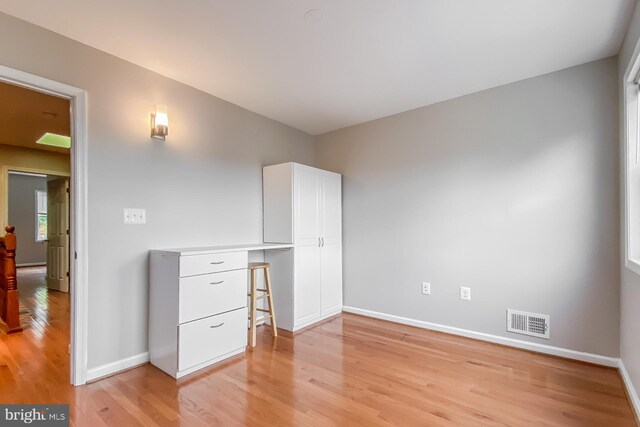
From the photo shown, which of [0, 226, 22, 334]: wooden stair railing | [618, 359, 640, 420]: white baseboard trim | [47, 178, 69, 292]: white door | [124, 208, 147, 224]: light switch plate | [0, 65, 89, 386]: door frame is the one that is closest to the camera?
[618, 359, 640, 420]: white baseboard trim

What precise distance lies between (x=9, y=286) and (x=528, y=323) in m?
5.08

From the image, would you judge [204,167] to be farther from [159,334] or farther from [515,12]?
[515,12]

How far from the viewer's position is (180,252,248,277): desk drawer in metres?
2.21

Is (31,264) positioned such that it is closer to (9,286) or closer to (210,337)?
(9,286)

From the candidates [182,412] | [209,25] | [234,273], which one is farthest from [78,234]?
[209,25]

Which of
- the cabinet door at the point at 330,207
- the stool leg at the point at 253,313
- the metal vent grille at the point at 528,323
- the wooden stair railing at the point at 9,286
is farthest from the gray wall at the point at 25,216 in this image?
the metal vent grille at the point at 528,323

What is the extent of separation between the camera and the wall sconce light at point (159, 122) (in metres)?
2.46

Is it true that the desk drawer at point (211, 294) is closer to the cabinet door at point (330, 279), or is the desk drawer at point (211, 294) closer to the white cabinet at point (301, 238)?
the white cabinet at point (301, 238)

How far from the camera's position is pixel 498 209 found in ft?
9.13

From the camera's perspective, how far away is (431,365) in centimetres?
238

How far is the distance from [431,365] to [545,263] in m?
1.27

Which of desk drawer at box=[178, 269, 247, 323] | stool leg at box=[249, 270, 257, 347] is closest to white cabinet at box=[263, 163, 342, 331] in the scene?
stool leg at box=[249, 270, 257, 347]

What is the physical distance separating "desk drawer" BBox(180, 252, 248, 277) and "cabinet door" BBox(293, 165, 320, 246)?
755 mm

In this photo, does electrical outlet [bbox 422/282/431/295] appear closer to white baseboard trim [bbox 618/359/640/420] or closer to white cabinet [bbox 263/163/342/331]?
white cabinet [bbox 263/163/342/331]
